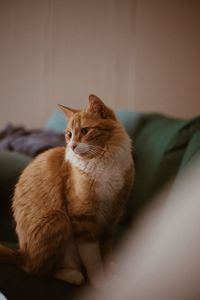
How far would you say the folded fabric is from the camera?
1807 mm

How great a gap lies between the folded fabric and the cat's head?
0.54 m

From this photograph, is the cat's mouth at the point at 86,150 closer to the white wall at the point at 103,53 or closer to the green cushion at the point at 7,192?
the green cushion at the point at 7,192

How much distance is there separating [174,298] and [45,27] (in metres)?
1.54

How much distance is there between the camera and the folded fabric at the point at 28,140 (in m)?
1.81

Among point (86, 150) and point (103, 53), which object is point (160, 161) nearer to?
point (86, 150)

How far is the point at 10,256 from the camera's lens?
3.98 ft

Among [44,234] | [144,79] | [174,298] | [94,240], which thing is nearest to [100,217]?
[94,240]

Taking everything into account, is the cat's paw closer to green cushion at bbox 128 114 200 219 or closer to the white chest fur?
the white chest fur

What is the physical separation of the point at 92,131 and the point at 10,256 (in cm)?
47

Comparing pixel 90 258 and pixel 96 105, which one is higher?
pixel 96 105

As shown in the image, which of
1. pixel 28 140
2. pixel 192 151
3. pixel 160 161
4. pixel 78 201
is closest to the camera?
pixel 78 201

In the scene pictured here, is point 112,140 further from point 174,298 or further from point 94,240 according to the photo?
point 174,298

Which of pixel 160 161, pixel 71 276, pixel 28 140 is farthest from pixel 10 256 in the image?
pixel 28 140

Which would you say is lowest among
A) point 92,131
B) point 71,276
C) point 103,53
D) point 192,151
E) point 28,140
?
point 71,276
